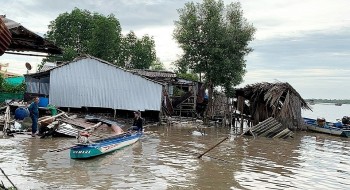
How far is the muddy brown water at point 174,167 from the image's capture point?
10.4 metres

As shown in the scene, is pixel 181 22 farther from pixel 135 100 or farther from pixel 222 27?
pixel 135 100

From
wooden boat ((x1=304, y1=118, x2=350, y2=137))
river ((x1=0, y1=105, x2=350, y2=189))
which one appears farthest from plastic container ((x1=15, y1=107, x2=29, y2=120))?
wooden boat ((x1=304, y1=118, x2=350, y2=137))

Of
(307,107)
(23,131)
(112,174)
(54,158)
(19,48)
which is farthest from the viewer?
(307,107)

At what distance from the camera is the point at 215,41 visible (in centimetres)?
3522

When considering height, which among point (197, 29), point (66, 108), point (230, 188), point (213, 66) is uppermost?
point (197, 29)

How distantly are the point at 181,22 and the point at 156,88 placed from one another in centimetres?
1167

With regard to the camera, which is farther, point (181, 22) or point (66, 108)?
point (181, 22)

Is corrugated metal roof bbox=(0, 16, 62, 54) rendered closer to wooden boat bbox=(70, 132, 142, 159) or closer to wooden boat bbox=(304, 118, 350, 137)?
wooden boat bbox=(70, 132, 142, 159)

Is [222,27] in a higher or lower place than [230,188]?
higher

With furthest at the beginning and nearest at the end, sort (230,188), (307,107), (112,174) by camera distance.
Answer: (307,107) → (112,174) → (230,188)

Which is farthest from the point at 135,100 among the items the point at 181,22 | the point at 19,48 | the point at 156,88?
the point at 19,48

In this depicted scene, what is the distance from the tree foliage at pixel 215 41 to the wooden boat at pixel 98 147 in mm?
21266

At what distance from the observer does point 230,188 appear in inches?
410

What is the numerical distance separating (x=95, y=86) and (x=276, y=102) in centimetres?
1343
